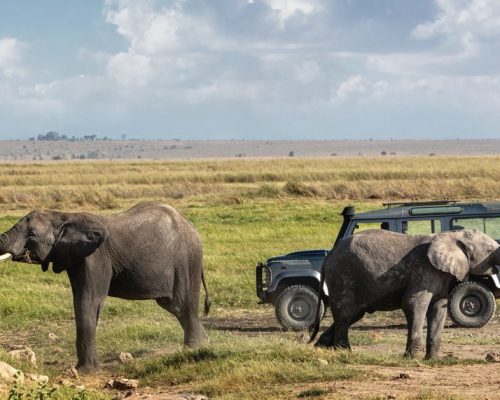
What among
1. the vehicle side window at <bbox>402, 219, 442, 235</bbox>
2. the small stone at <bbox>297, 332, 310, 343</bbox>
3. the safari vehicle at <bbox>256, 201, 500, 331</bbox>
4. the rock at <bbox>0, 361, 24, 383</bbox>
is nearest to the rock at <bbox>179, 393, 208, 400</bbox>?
the rock at <bbox>0, 361, 24, 383</bbox>

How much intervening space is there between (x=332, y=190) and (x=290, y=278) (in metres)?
31.9

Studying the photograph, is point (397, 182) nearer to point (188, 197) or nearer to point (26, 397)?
point (188, 197)

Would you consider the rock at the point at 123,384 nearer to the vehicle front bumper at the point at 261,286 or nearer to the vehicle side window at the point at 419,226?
the vehicle front bumper at the point at 261,286

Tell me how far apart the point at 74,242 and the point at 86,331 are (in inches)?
44.6

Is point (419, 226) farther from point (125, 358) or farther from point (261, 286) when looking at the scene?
point (125, 358)

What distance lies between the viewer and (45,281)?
73.6 feet

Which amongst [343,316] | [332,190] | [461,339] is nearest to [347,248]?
[343,316]

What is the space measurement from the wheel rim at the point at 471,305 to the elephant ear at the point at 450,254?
279cm

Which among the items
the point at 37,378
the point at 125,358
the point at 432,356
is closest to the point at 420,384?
the point at 432,356

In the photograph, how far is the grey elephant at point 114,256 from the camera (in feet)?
46.6

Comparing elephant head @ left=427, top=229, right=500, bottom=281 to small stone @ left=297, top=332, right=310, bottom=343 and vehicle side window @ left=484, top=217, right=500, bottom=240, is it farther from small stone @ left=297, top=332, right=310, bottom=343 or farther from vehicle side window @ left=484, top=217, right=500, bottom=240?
small stone @ left=297, top=332, right=310, bottom=343

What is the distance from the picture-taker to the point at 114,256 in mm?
14547

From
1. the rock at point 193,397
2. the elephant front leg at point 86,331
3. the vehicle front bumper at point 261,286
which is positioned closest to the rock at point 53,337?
the elephant front leg at point 86,331

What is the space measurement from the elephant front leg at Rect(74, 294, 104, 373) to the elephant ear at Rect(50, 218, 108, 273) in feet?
1.61
